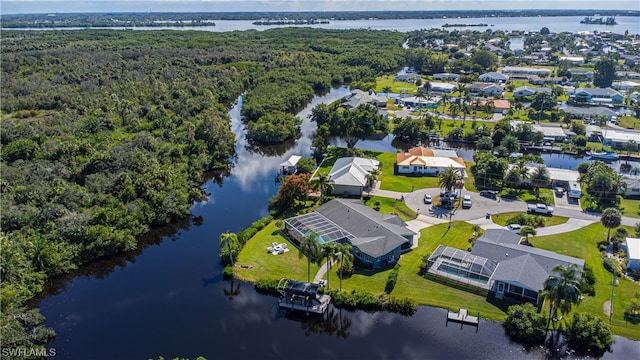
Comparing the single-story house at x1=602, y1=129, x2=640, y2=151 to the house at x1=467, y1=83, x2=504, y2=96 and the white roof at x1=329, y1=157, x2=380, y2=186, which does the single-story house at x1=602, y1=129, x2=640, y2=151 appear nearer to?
the house at x1=467, y1=83, x2=504, y2=96

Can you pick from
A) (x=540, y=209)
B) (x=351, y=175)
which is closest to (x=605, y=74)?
(x=540, y=209)

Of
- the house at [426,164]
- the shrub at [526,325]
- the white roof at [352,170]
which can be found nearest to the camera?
the shrub at [526,325]

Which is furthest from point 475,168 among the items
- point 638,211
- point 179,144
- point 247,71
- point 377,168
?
point 247,71

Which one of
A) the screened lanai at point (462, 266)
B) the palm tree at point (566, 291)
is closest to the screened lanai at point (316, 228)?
the screened lanai at point (462, 266)

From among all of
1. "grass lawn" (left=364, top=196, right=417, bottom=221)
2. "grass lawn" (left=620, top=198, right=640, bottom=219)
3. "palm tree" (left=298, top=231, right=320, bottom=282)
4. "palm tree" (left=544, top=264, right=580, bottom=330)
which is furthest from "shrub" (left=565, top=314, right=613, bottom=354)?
"grass lawn" (left=620, top=198, right=640, bottom=219)

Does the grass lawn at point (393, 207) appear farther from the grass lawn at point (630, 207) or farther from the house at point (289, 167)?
the grass lawn at point (630, 207)

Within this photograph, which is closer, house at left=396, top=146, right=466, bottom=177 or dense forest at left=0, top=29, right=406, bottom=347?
dense forest at left=0, top=29, right=406, bottom=347
